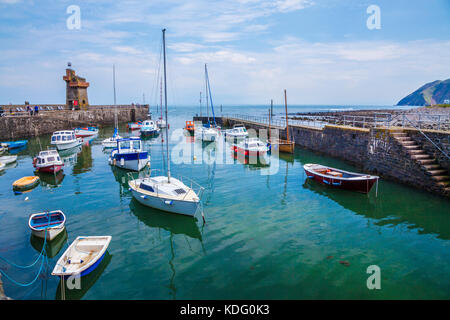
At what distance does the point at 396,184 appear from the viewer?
1941cm

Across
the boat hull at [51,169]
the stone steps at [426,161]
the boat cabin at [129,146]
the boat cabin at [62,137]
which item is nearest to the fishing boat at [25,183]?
the boat hull at [51,169]

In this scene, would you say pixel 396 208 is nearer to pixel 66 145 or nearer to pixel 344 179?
pixel 344 179

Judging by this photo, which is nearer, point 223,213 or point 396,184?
point 223,213

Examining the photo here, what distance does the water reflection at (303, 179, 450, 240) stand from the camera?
13.5 metres

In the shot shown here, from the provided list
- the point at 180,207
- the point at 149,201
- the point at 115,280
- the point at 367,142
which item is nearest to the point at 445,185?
the point at 367,142

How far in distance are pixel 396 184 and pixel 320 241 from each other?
11.2m

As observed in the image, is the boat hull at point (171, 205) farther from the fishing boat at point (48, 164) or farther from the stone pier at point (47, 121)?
the stone pier at point (47, 121)

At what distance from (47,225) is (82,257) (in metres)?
3.87

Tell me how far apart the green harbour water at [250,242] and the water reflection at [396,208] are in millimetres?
55

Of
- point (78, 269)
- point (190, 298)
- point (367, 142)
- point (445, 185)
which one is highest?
point (367, 142)

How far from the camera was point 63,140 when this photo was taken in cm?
3672

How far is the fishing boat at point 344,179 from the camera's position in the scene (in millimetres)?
17441
